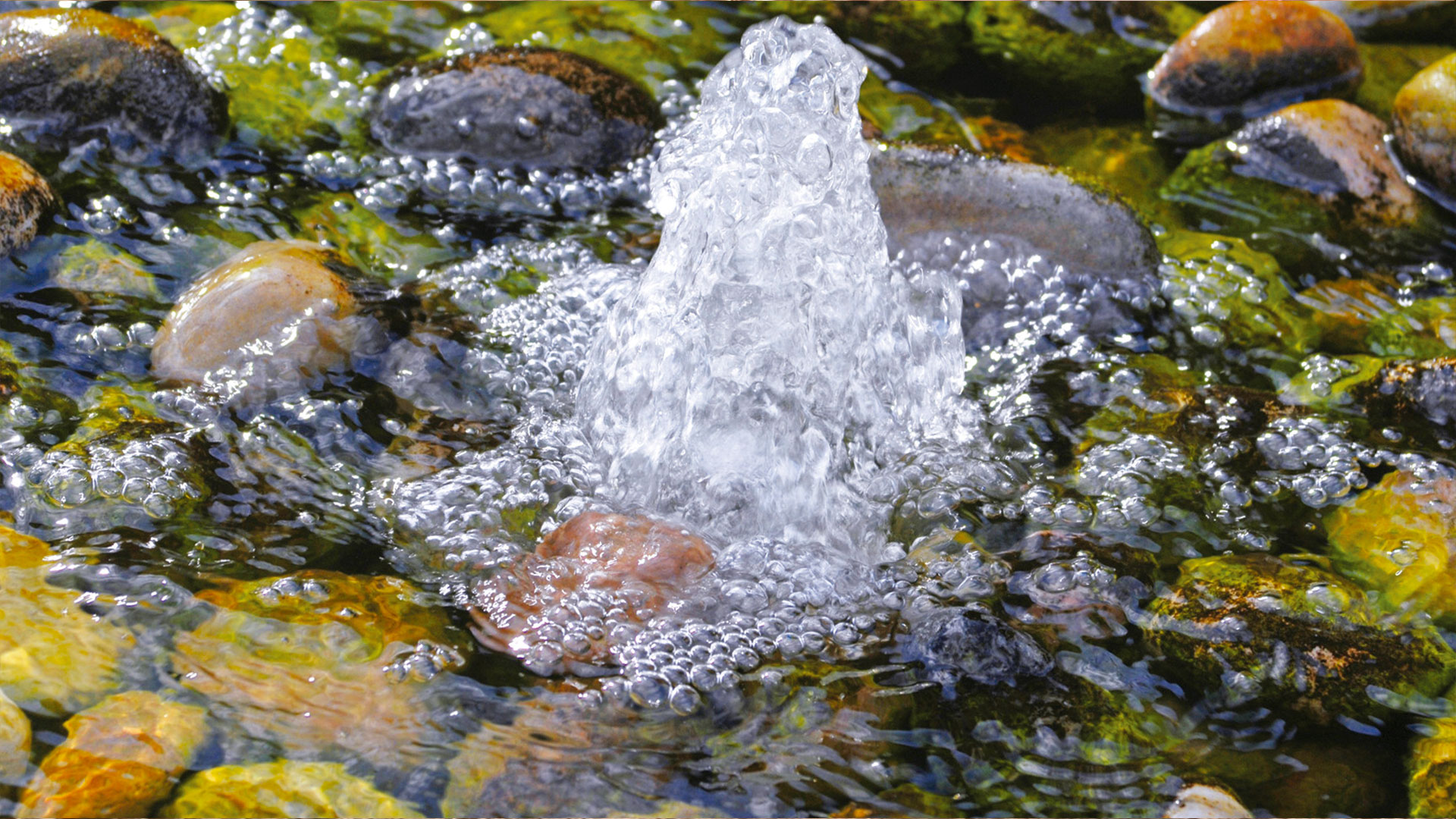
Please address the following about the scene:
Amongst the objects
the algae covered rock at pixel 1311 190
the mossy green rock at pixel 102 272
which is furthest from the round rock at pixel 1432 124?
the mossy green rock at pixel 102 272

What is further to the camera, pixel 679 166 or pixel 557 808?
pixel 679 166

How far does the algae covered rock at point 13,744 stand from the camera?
228 centimetres

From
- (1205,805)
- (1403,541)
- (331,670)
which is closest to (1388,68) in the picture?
(1403,541)

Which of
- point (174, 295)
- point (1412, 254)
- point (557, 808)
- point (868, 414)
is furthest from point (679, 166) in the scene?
point (1412, 254)

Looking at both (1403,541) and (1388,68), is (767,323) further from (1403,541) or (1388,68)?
(1388,68)

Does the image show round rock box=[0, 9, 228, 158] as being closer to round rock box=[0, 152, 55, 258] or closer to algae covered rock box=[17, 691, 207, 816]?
round rock box=[0, 152, 55, 258]

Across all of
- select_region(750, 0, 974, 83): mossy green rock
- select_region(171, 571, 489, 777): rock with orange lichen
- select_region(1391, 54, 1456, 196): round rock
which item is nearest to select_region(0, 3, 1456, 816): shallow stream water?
A: select_region(171, 571, 489, 777): rock with orange lichen

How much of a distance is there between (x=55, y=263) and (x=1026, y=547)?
3089mm

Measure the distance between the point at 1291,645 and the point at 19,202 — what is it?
3.87m

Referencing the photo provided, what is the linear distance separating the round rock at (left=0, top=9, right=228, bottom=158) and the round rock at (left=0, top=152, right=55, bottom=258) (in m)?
0.41

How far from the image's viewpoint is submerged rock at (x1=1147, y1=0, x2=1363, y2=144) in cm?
507

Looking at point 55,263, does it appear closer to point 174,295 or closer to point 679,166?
point 174,295

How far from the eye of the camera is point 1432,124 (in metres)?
4.74

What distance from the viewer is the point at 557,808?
2.37 m
